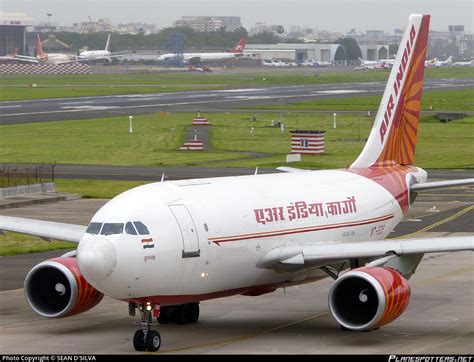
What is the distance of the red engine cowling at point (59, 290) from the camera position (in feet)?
121

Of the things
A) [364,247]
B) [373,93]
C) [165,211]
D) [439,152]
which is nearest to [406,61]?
[364,247]

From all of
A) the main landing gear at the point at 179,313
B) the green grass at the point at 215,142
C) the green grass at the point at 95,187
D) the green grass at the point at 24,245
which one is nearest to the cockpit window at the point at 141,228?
the main landing gear at the point at 179,313

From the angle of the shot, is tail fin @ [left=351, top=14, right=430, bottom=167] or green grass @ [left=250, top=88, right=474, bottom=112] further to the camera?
green grass @ [left=250, top=88, right=474, bottom=112]

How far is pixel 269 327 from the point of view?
38094 millimetres

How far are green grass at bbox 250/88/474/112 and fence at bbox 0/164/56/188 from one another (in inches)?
2813

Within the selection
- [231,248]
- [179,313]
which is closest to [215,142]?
[179,313]

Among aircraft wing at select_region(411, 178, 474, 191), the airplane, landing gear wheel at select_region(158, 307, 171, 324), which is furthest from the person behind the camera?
aircraft wing at select_region(411, 178, 474, 191)

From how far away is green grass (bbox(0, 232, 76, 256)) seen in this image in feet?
181

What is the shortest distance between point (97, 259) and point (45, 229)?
885cm

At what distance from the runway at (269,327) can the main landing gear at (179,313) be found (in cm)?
34

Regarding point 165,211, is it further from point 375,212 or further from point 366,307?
point 375,212

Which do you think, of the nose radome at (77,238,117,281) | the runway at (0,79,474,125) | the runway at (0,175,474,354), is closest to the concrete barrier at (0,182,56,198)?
the runway at (0,175,474,354)

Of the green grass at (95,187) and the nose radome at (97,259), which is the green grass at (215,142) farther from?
the nose radome at (97,259)

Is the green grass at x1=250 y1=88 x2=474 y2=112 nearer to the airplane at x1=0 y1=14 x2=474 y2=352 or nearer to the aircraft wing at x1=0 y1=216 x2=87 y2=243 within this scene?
the airplane at x1=0 y1=14 x2=474 y2=352
